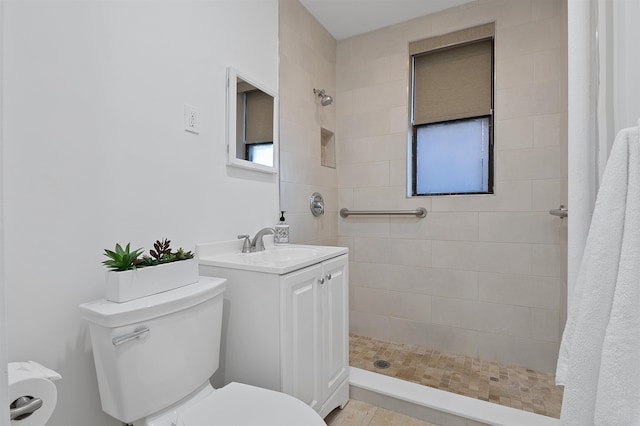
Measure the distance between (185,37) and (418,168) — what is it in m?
1.70

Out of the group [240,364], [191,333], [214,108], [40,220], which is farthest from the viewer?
[214,108]

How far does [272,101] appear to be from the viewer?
1828 mm

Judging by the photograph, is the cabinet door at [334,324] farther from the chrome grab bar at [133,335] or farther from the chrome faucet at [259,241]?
the chrome grab bar at [133,335]

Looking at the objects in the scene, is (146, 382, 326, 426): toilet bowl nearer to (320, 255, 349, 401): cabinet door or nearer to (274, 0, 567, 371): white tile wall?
(320, 255, 349, 401): cabinet door

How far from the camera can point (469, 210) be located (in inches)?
83.4

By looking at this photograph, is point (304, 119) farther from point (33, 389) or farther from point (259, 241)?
point (33, 389)

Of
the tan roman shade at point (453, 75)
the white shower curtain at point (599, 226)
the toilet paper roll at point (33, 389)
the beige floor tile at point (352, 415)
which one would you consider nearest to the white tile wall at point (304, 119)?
the tan roman shade at point (453, 75)

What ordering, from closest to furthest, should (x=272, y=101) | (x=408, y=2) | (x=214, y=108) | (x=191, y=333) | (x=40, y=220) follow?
1. (x=40, y=220)
2. (x=191, y=333)
3. (x=214, y=108)
4. (x=272, y=101)
5. (x=408, y=2)

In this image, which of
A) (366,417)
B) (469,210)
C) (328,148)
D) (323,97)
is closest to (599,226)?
(366,417)

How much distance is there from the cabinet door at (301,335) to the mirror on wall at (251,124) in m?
0.68

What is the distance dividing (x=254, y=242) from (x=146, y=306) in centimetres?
72

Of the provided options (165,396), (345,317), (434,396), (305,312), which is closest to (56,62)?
(165,396)

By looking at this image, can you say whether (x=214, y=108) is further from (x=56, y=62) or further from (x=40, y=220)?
(x=40, y=220)

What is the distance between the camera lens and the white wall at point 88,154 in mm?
853
